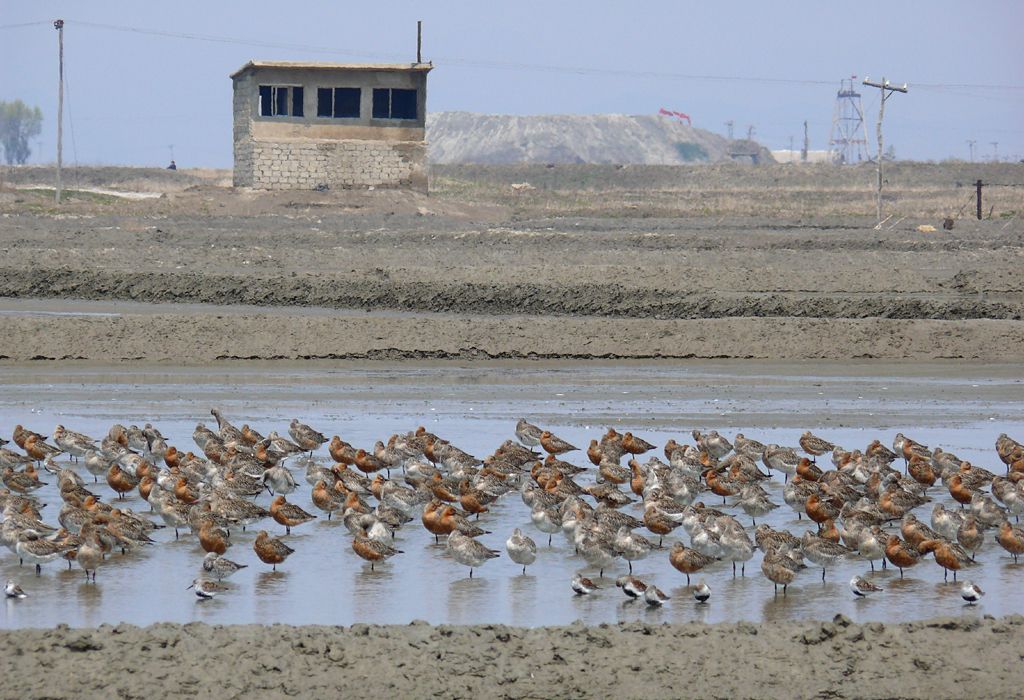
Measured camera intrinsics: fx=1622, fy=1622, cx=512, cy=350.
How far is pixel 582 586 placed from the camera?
→ 41.1ft

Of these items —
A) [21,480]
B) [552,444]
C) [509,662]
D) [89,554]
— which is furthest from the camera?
[552,444]

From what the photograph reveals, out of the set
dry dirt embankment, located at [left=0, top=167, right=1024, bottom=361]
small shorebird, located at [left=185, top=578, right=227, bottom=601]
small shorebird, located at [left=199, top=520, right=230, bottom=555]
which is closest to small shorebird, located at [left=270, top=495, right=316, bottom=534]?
small shorebird, located at [left=199, top=520, right=230, bottom=555]

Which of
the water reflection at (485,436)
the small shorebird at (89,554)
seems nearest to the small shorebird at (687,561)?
the water reflection at (485,436)

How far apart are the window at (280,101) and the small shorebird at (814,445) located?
45.1m

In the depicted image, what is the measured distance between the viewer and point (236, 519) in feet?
48.9

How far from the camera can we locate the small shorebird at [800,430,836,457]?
62.7 ft

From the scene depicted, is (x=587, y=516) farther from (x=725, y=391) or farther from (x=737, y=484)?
(x=725, y=391)

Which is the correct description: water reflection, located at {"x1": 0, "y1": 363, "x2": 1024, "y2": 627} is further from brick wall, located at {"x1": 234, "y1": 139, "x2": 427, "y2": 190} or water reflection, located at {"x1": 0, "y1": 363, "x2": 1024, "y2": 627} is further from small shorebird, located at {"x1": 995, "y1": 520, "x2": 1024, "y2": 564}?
brick wall, located at {"x1": 234, "y1": 139, "x2": 427, "y2": 190}

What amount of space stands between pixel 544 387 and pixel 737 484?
8.98 m

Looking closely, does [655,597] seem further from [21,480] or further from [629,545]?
[21,480]

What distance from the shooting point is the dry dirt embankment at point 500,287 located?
2905cm

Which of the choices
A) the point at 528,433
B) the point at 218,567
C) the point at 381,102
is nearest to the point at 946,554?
the point at 218,567

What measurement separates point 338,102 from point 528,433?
4394 centimetres

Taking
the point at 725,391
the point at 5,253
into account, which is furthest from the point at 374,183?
the point at 725,391
